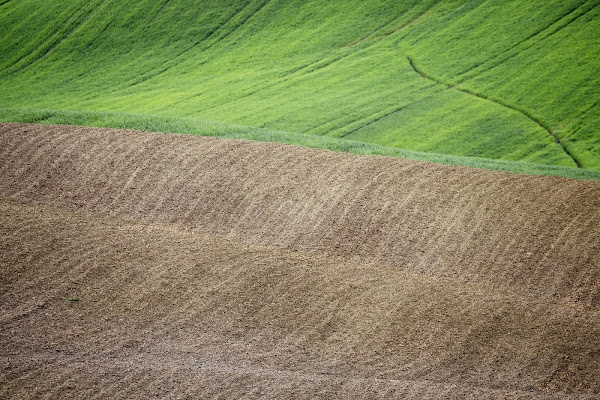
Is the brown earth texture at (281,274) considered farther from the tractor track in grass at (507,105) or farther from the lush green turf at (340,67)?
the lush green turf at (340,67)

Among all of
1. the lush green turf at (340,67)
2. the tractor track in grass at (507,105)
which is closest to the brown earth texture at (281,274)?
the tractor track in grass at (507,105)

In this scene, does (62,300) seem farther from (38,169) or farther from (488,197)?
(488,197)

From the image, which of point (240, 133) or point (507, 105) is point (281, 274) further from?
point (507, 105)

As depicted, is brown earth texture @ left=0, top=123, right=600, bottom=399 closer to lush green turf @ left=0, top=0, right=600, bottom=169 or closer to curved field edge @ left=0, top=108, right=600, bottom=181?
curved field edge @ left=0, top=108, right=600, bottom=181

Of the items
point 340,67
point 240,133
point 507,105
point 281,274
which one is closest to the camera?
point 281,274

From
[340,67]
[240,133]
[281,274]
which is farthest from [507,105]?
[281,274]

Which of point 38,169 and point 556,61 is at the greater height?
point 38,169

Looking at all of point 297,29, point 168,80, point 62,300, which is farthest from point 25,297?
point 297,29
